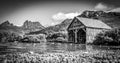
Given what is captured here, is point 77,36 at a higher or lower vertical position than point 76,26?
lower

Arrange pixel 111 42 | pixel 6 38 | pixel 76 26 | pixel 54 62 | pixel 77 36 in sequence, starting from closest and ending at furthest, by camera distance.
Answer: pixel 54 62 < pixel 111 42 < pixel 76 26 < pixel 77 36 < pixel 6 38

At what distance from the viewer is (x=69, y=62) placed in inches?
168

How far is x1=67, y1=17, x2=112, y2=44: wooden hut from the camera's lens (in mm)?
32722

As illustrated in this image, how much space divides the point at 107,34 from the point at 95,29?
948 centimetres

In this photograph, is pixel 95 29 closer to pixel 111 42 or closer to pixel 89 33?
pixel 89 33

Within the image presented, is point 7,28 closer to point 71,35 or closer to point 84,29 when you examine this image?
point 71,35

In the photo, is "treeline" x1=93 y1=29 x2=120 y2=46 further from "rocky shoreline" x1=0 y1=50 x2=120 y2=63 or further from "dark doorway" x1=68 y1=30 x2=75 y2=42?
"rocky shoreline" x1=0 y1=50 x2=120 y2=63

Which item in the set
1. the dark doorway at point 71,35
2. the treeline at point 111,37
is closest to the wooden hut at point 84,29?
the dark doorway at point 71,35

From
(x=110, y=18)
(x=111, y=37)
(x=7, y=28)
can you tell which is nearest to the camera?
(x=111, y=37)

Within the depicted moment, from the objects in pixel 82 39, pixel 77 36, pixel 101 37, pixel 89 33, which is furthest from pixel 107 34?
pixel 77 36

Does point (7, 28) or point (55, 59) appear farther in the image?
point (7, 28)

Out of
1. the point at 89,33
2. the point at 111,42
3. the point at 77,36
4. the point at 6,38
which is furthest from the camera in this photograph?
the point at 6,38

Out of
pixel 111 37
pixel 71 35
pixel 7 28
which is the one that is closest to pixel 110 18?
pixel 71 35

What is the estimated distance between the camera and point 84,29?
33.1m
